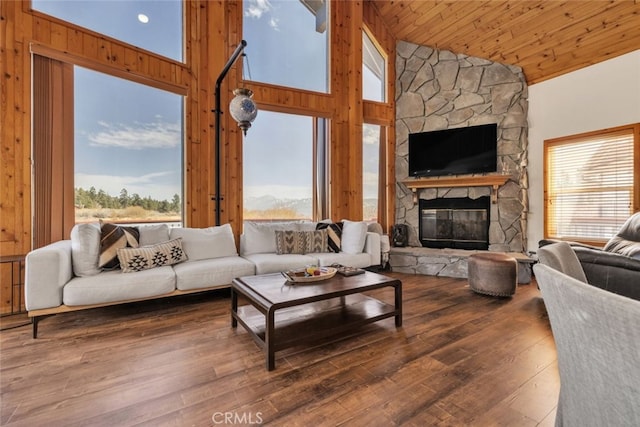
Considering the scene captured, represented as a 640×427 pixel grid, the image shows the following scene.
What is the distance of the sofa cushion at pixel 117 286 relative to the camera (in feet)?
7.84

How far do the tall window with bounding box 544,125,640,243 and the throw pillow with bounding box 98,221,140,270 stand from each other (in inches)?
222

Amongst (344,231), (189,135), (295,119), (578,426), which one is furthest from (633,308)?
(295,119)

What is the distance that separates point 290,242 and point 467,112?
3774mm

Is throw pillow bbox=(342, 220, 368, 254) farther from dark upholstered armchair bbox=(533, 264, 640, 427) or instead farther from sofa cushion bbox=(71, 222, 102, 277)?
dark upholstered armchair bbox=(533, 264, 640, 427)

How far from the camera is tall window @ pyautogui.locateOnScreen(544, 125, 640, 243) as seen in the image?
3738mm

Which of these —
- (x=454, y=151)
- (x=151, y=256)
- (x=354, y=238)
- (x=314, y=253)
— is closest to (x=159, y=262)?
(x=151, y=256)

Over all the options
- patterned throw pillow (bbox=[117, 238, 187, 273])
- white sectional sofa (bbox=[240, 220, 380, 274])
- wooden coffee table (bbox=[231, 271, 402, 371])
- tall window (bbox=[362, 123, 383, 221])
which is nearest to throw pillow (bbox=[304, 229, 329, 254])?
white sectional sofa (bbox=[240, 220, 380, 274])

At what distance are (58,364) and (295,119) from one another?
4096mm

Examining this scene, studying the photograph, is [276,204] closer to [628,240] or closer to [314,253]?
[314,253]

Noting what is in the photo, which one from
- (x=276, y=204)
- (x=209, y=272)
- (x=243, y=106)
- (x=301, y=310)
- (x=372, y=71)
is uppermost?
(x=372, y=71)

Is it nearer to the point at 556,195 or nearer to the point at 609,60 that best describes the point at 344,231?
the point at 556,195

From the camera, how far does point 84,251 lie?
2.58 m

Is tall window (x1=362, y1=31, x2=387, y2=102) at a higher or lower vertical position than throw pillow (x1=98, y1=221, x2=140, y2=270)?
higher

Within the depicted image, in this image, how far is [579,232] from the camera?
4.14 meters
